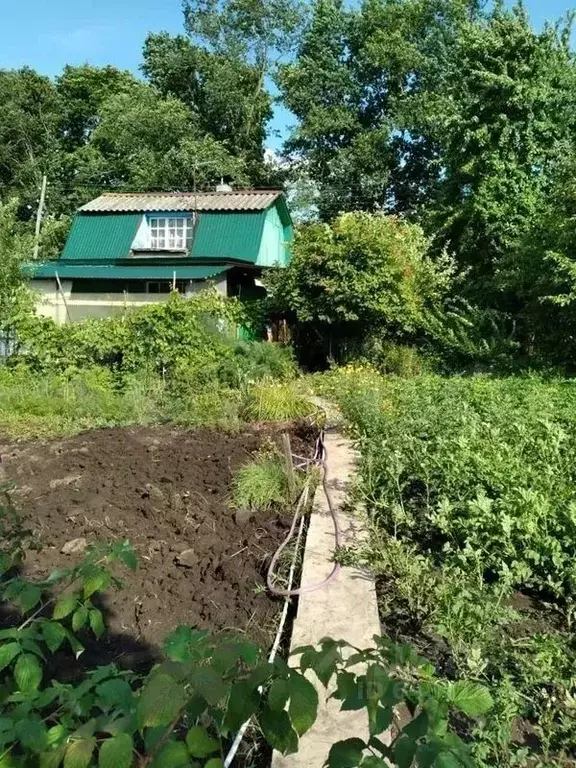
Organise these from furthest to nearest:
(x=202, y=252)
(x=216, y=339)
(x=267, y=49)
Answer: (x=267, y=49) < (x=202, y=252) < (x=216, y=339)

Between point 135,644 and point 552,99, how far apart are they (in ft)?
56.9

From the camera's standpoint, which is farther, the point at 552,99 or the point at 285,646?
the point at 552,99

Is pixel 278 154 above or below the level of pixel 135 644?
above

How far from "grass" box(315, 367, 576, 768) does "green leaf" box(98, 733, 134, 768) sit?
4.99 ft

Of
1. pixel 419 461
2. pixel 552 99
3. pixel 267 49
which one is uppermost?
pixel 267 49

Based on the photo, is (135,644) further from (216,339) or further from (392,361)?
(392,361)

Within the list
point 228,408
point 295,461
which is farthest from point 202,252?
point 295,461

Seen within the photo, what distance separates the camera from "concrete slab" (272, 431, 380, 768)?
107 inches

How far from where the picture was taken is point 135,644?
375 centimetres

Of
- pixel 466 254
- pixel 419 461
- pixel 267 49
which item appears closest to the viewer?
pixel 419 461

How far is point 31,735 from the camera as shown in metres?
1.29

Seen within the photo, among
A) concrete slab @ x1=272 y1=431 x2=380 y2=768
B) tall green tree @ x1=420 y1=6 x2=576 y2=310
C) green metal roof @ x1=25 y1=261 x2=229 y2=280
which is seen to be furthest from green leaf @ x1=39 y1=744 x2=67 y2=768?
green metal roof @ x1=25 y1=261 x2=229 y2=280

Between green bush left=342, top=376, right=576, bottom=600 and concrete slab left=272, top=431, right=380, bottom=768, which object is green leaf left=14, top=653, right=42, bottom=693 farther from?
green bush left=342, top=376, right=576, bottom=600

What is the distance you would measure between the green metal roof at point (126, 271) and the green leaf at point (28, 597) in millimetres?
21484
